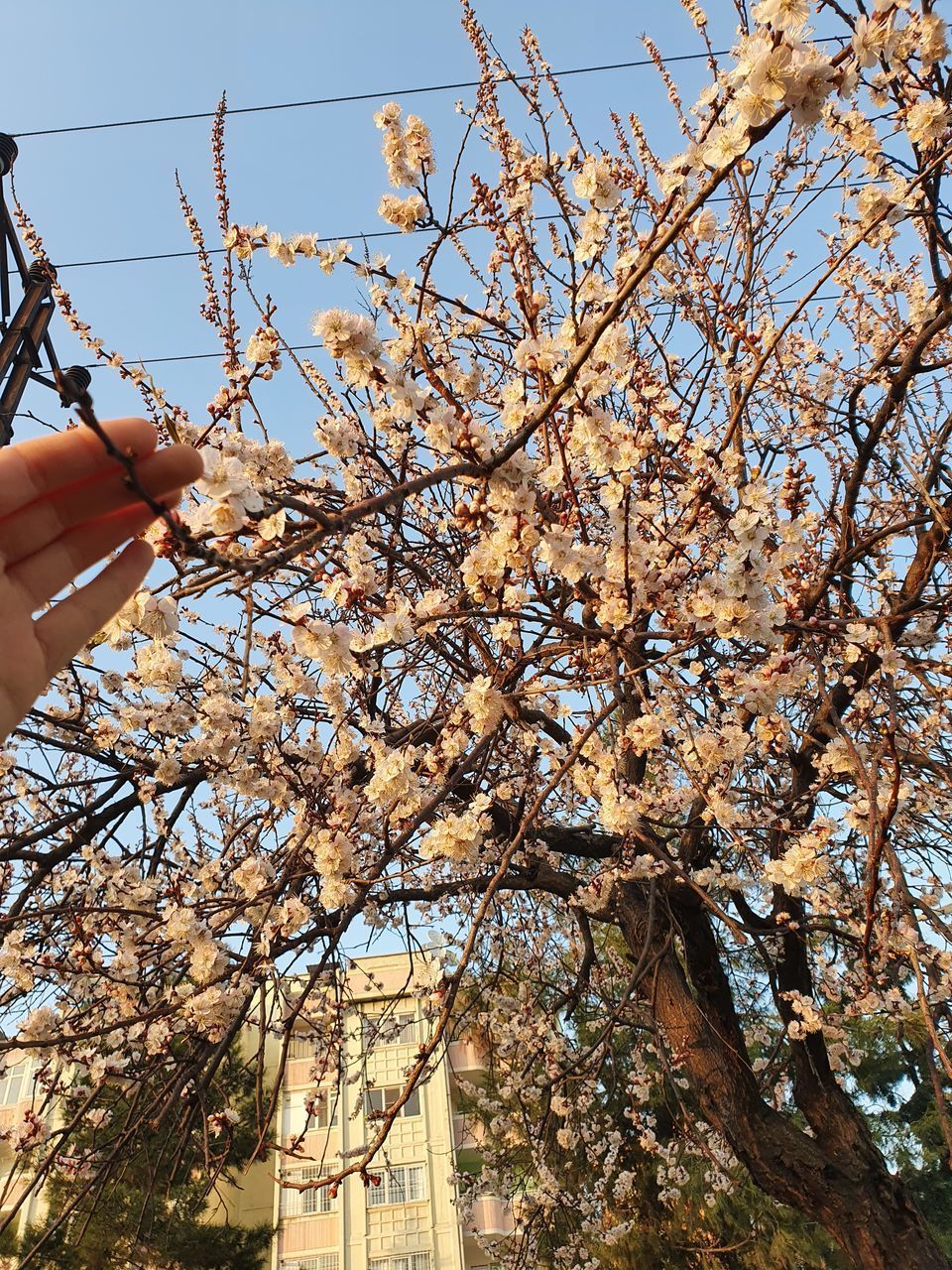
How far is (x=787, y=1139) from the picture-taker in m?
3.65

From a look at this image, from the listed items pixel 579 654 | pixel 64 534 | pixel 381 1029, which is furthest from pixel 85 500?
pixel 381 1029

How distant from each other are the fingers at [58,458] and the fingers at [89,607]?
4.3 inches

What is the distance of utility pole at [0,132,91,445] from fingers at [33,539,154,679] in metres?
1.86

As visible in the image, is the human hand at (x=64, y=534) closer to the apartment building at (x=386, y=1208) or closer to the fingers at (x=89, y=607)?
the fingers at (x=89, y=607)

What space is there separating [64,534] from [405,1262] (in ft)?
71.8

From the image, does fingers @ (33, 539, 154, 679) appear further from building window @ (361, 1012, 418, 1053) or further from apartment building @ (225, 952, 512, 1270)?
apartment building @ (225, 952, 512, 1270)

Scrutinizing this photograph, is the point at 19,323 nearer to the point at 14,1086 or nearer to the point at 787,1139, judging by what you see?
the point at 787,1139

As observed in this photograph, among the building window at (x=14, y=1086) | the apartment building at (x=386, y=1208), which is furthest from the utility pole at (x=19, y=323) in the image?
the building window at (x=14, y=1086)

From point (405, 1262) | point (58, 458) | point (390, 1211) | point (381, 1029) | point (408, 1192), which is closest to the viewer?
point (58, 458)

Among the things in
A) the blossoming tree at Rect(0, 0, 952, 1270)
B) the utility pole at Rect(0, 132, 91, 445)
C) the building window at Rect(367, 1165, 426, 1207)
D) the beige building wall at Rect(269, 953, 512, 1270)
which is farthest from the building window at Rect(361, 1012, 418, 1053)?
the building window at Rect(367, 1165, 426, 1207)

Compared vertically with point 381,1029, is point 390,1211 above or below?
below

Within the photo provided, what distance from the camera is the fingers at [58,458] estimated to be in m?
0.91

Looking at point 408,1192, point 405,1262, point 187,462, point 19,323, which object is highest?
point 19,323

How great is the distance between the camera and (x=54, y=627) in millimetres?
967
